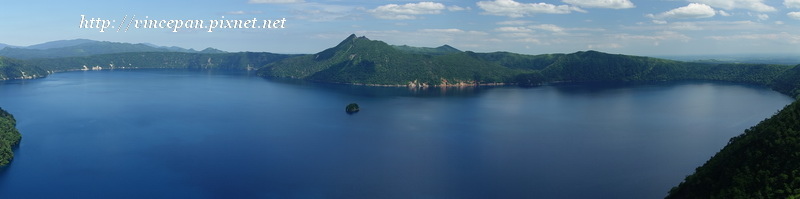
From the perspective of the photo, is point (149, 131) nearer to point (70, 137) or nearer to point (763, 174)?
point (70, 137)

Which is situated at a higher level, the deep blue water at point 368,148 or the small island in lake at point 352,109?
the small island in lake at point 352,109

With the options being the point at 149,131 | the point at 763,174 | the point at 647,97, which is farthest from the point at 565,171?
the point at 647,97

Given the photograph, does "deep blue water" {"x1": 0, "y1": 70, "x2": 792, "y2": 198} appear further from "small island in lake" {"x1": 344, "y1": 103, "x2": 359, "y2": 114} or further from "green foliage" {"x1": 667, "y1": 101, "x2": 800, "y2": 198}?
"green foliage" {"x1": 667, "y1": 101, "x2": 800, "y2": 198}

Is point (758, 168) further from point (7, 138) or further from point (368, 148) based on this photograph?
point (7, 138)

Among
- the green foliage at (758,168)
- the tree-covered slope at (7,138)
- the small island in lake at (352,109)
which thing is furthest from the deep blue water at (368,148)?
the green foliage at (758,168)

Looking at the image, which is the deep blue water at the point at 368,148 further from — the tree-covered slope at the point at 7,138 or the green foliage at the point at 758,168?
the green foliage at the point at 758,168

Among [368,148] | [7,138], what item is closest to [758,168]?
[368,148]

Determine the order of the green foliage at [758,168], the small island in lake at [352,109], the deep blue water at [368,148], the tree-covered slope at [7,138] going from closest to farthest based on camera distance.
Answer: the green foliage at [758,168] < the deep blue water at [368,148] < the tree-covered slope at [7,138] < the small island in lake at [352,109]
